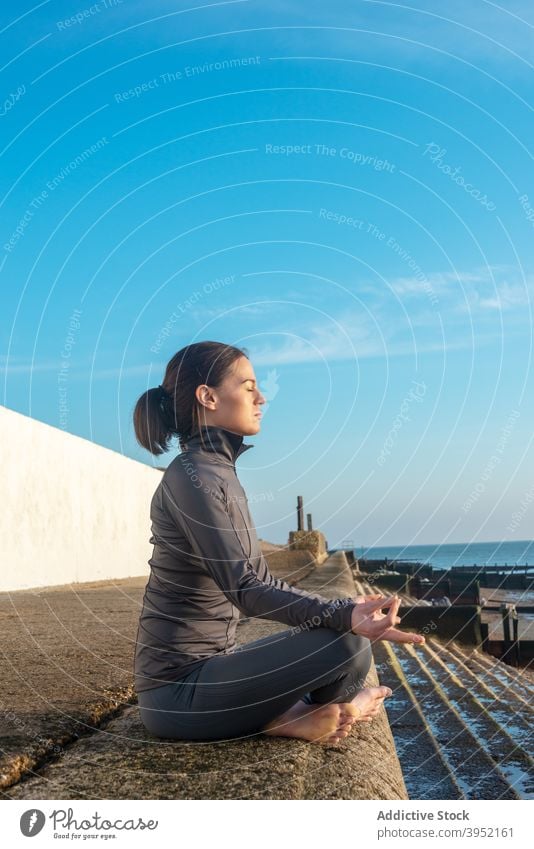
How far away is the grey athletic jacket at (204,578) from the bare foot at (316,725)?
0.88 ft

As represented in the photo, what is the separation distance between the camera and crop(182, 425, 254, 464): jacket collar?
2611 mm

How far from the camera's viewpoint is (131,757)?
2.28 metres

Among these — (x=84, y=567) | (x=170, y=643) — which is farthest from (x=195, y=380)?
(x=84, y=567)

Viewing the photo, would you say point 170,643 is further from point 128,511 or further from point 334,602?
point 128,511

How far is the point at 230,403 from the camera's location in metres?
2.67

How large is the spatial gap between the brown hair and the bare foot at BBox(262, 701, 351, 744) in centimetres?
92

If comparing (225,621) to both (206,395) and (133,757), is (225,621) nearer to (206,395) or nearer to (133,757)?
(133,757)

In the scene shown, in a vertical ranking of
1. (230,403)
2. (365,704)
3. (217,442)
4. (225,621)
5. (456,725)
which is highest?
(230,403)

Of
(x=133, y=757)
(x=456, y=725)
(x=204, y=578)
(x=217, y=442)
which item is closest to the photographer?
(x=133, y=757)

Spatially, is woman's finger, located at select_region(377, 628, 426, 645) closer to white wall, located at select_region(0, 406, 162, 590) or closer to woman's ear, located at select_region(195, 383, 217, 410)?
woman's ear, located at select_region(195, 383, 217, 410)

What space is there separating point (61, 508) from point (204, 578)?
1053 centimetres

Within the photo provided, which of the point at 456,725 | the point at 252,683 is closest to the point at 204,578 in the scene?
the point at 252,683

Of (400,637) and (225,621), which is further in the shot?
(225,621)

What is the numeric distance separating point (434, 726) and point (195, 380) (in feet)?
→ 11.1
